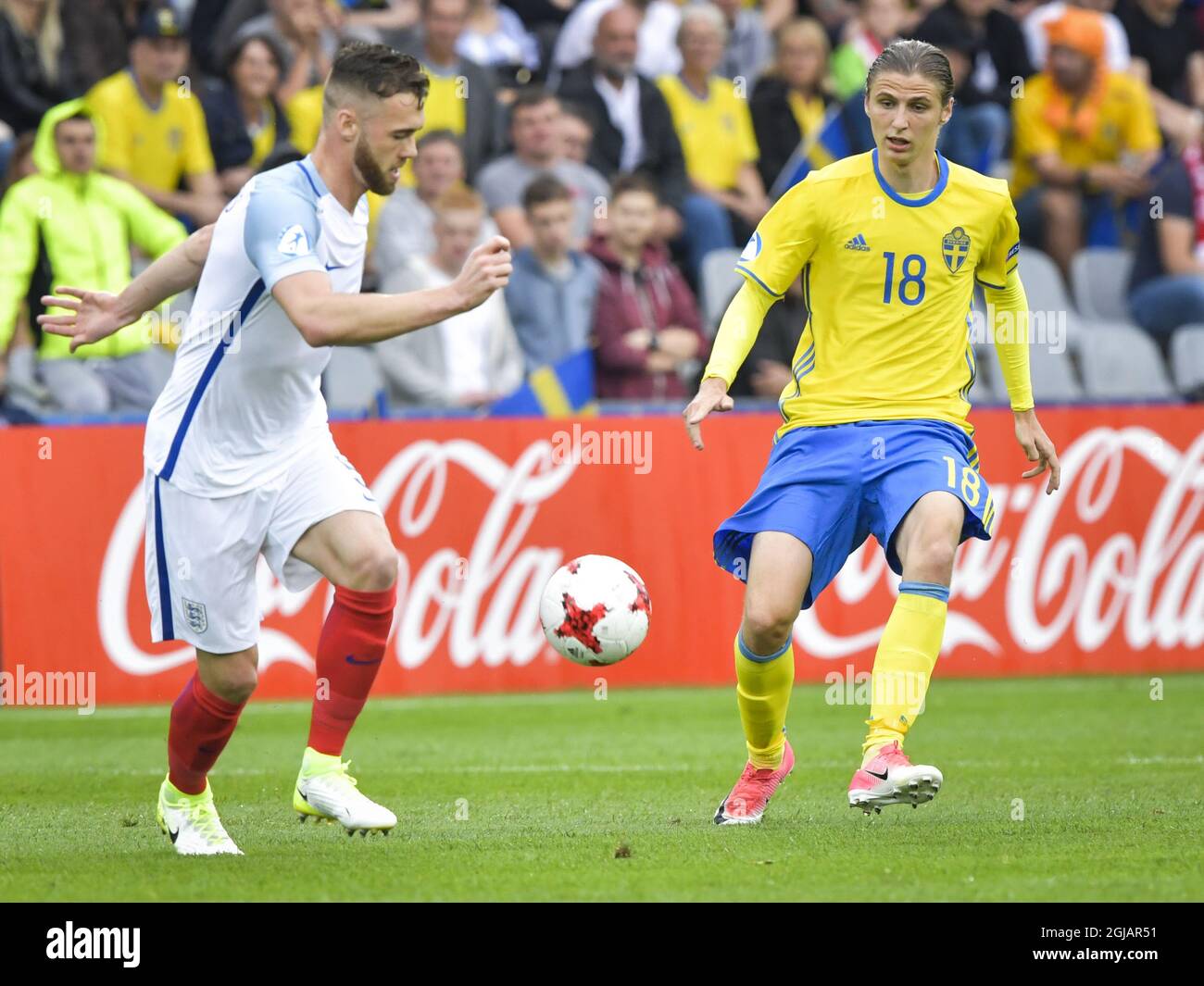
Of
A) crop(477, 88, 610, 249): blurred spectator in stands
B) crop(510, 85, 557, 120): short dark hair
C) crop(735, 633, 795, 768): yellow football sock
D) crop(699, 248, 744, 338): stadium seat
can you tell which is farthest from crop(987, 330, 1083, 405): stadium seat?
crop(735, 633, 795, 768): yellow football sock

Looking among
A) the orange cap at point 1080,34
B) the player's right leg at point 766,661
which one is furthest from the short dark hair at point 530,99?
the player's right leg at point 766,661

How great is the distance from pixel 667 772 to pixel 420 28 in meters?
7.76

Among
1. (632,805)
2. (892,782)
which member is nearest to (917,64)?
(892,782)

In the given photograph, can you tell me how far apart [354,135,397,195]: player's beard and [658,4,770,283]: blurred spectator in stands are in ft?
28.9

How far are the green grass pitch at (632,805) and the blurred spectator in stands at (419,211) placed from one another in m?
3.46

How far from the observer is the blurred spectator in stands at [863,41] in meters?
15.9

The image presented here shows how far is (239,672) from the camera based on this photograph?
642 cm

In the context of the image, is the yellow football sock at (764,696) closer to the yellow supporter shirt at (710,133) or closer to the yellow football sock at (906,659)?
the yellow football sock at (906,659)

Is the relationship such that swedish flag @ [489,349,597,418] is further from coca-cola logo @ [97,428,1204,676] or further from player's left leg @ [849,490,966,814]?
player's left leg @ [849,490,966,814]

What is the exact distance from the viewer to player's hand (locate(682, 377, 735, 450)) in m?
6.52

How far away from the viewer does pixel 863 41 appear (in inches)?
629

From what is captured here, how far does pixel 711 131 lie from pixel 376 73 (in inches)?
365

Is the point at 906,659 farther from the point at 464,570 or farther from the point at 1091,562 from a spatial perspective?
the point at 1091,562

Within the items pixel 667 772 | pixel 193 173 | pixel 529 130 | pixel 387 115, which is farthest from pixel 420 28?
pixel 387 115
